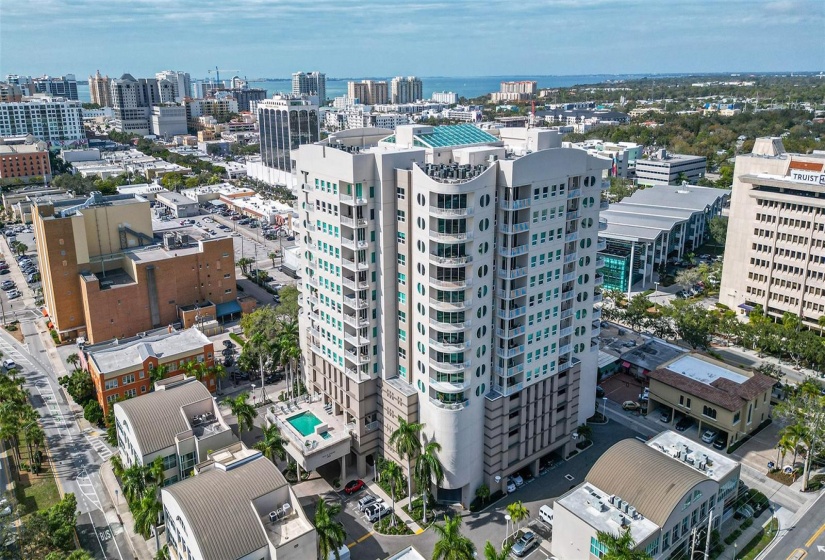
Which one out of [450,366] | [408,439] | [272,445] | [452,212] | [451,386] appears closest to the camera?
[452,212]


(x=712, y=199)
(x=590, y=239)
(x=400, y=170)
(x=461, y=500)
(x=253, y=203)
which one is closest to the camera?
(x=400, y=170)

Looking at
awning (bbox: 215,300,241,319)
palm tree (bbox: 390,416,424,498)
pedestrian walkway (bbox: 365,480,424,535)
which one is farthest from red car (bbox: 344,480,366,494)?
awning (bbox: 215,300,241,319)

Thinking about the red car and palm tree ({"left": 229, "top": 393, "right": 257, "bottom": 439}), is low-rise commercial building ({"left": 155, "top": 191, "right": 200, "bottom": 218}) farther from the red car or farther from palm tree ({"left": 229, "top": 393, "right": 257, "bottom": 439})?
the red car

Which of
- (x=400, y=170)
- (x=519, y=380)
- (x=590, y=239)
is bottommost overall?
(x=519, y=380)

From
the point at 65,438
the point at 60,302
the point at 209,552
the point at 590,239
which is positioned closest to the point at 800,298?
the point at 590,239

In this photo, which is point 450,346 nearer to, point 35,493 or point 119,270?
point 35,493

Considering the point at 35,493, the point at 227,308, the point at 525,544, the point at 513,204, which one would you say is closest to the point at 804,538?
the point at 525,544

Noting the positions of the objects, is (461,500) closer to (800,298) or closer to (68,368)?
(68,368)
